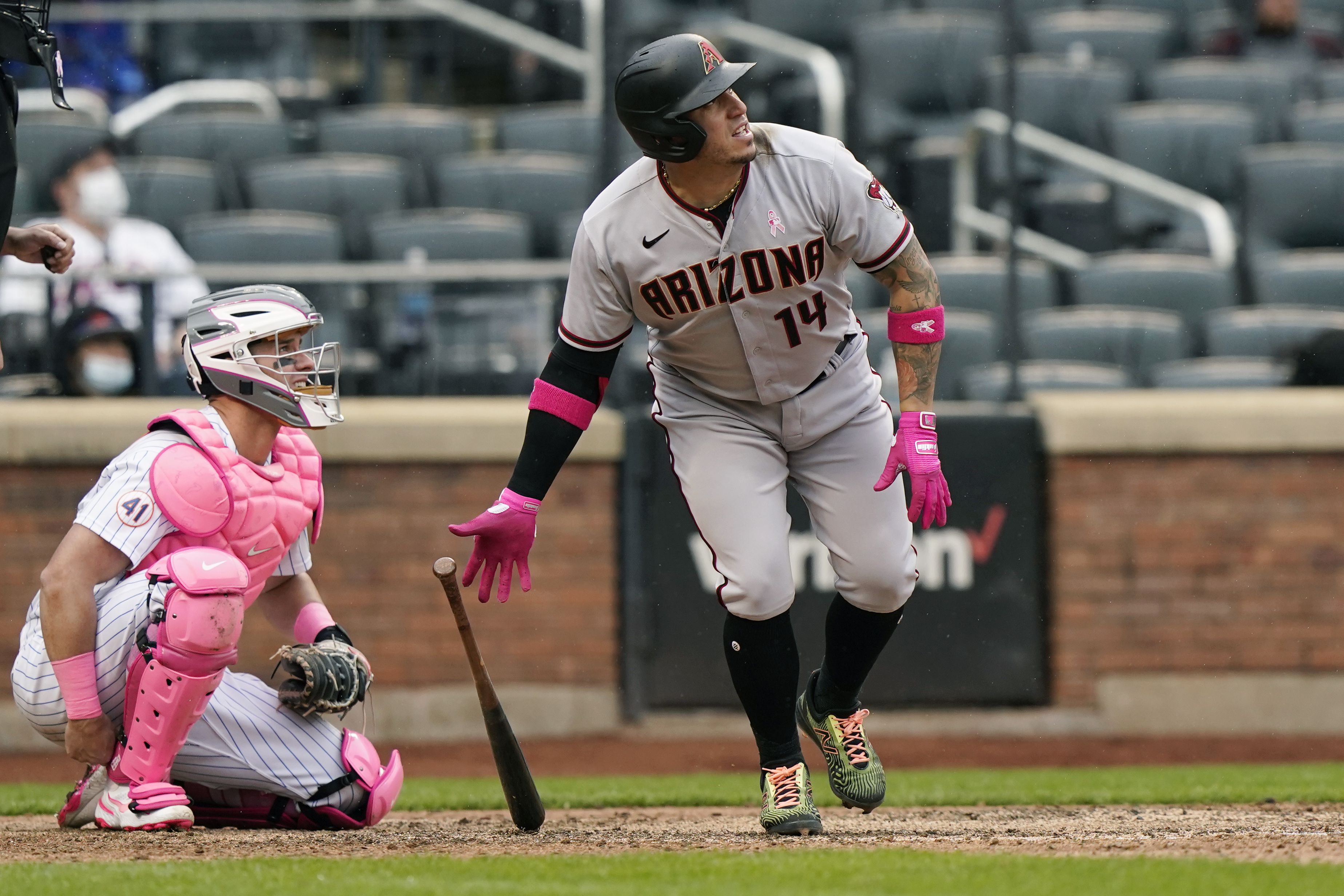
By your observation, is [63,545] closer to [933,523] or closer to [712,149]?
[712,149]

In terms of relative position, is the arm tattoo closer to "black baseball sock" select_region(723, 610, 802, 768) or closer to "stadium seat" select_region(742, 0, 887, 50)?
"black baseball sock" select_region(723, 610, 802, 768)

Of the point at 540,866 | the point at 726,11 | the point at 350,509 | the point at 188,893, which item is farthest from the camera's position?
the point at 726,11

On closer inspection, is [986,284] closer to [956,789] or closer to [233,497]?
[956,789]

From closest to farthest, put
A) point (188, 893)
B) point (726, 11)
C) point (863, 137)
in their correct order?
point (188, 893) < point (863, 137) < point (726, 11)

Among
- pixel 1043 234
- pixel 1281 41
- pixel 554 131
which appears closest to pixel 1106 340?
pixel 1043 234

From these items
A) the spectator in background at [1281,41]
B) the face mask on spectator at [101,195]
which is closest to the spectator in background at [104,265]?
the face mask on spectator at [101,195]

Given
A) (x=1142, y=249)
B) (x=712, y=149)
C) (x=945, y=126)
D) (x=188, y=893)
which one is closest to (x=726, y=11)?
(x=945, y=126)

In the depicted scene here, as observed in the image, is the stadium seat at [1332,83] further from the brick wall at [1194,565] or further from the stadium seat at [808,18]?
the brick wall at [1194,565]

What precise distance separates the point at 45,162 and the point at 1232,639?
20.9 feet

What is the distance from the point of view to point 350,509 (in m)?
7.15

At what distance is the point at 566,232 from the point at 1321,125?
14.5 ft

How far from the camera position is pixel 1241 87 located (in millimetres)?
9477

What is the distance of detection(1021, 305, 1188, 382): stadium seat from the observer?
7.71m

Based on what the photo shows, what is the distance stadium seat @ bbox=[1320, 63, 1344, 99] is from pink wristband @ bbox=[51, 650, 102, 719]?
27.1ft
